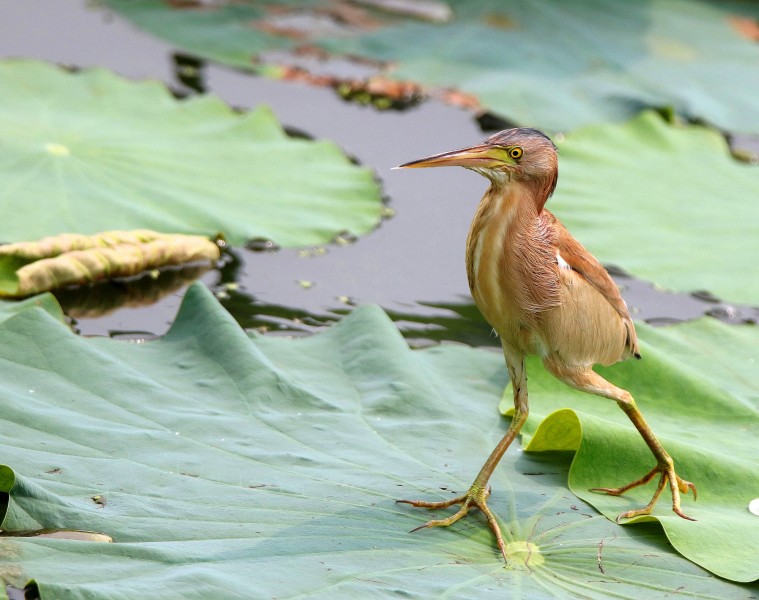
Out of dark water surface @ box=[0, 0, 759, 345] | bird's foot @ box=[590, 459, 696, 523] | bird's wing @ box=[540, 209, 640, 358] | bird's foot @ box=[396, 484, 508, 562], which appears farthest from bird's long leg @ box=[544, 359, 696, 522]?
dark water surface @ box=[0, 0, 759, 345]

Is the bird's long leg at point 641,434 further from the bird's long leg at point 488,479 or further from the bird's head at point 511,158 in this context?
the bird's head at point 511,158

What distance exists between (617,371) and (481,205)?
3.17 feet

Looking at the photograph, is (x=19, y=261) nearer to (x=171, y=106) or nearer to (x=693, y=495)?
(x=171, y=106)

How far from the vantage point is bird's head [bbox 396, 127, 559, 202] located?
7.98 ft

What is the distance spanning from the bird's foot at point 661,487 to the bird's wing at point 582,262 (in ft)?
1.15

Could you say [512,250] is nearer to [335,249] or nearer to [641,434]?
[641,434]

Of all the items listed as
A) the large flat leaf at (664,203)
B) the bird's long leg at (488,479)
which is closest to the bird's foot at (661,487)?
the bird's long leg at (488,479)

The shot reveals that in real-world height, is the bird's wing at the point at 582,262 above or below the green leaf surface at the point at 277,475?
above

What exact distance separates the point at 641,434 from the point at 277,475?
0.90m

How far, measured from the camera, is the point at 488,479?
8.64ft

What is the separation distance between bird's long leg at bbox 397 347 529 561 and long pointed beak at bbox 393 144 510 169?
0.47m

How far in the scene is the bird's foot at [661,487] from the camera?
2.67m

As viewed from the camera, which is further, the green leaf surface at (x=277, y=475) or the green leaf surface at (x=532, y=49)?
the green leaf surface at (x=532, y=49)

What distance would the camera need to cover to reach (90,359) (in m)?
3.00
